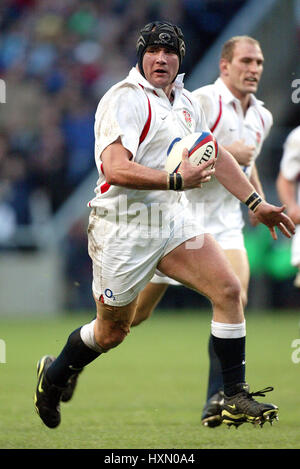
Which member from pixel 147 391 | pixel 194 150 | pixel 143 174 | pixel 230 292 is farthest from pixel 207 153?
pixel 147 391

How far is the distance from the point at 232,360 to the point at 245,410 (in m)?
0.31

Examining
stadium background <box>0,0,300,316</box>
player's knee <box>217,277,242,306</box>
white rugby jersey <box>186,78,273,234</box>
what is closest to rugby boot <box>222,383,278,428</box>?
player's knee <box>217,277,242,306</box>

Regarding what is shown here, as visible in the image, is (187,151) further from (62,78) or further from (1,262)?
(62,78)

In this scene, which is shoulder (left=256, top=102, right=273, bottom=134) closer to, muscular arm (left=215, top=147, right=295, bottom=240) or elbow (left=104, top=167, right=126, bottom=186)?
muscular arm (left=215, top=147, right=295, bottom=240)

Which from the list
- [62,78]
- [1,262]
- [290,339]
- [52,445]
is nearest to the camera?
[52,445]

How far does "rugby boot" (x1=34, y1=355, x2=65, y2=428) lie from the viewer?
5.59m

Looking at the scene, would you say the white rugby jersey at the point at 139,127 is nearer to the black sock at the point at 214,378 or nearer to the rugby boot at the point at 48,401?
the rugby boot at the point at 48,401

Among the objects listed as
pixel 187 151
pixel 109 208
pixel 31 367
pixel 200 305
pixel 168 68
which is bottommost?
pixel 200 305

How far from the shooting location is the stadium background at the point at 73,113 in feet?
46.2

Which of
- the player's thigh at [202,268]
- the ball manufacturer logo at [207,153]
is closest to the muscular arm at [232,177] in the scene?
the player's thigh at [202,268]

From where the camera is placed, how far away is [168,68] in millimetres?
5105

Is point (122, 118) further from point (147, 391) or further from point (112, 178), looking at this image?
point (147, 391)

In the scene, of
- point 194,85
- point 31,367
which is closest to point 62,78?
point 194,85

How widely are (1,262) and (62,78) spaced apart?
3.64 m
